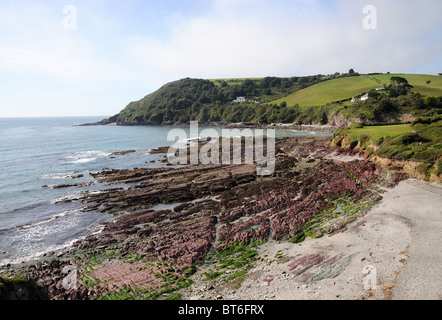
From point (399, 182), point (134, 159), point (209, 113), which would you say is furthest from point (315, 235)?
point (209, 113)

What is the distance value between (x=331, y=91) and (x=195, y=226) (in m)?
116

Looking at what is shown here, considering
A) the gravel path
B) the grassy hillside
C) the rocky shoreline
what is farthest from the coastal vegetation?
the gravel path

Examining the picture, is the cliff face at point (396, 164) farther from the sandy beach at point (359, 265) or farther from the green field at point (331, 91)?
the green field at point (331, 91)

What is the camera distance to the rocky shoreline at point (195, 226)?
1495 cm

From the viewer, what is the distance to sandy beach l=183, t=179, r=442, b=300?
1179 centimetres

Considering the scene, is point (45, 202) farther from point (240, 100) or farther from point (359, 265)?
point (240, 100)

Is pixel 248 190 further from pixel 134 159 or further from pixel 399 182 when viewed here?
pixel 134 159

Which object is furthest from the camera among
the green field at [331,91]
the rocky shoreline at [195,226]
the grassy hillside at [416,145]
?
the green field at [331,91]

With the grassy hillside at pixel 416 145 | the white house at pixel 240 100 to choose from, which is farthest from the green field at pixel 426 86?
the white house at pixel 240 100

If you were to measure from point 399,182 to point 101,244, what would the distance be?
1205 inches

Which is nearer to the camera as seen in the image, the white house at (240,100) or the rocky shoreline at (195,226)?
the rocky shoreline at (195,226)

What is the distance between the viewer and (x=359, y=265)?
45.5ft

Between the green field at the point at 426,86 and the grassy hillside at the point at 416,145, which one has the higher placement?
the green field at the point at 426,86

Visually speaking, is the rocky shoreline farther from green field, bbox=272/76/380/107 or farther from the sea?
→ green field, bbox=272/76/380/107
